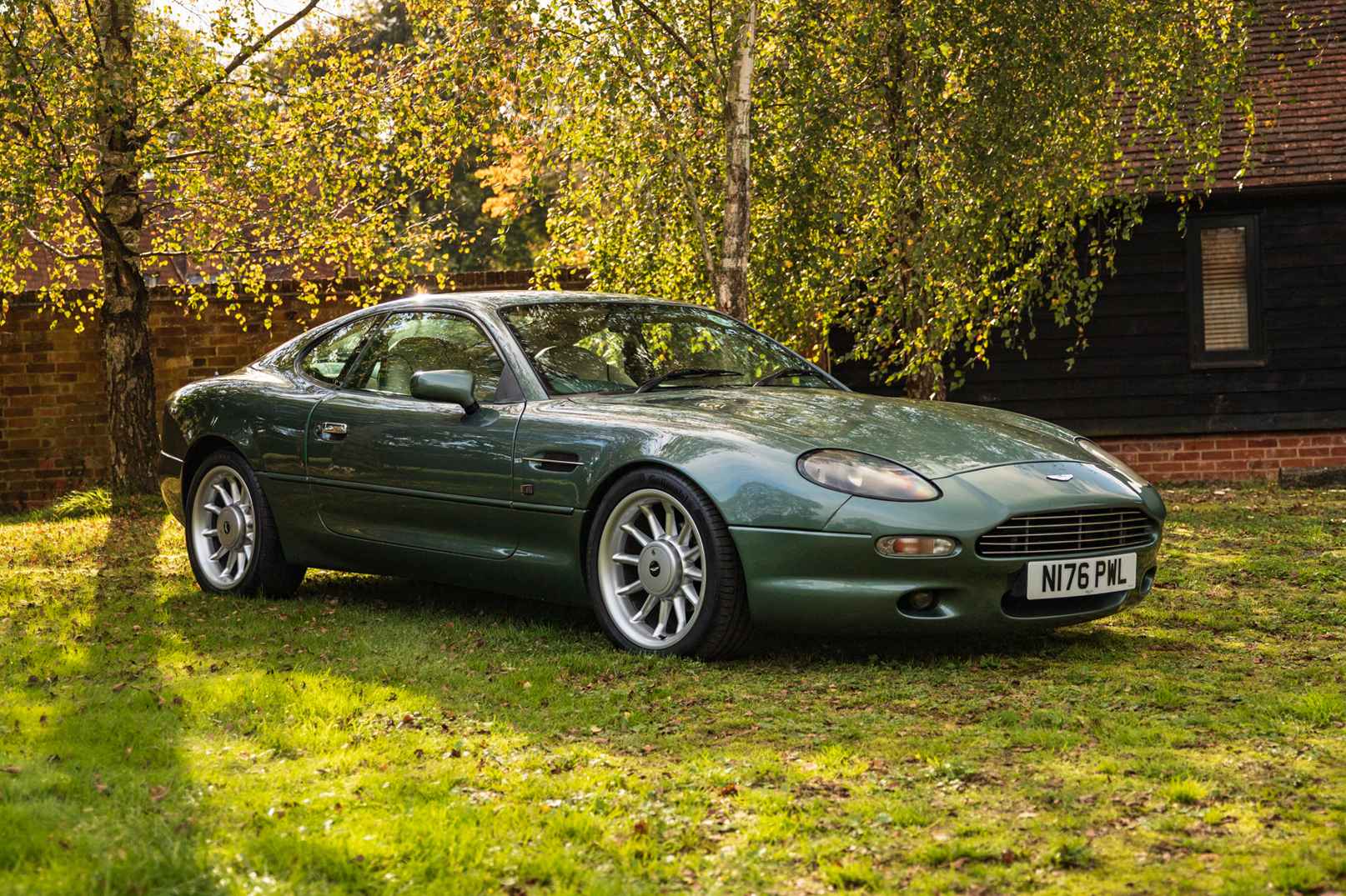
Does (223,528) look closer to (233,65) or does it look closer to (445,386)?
(445,386)

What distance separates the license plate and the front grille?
43 millimetres

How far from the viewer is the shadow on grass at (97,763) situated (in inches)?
102

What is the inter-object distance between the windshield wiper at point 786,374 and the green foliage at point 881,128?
3.21 m

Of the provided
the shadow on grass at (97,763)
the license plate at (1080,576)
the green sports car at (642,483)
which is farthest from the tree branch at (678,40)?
the license plate at (1080,576)

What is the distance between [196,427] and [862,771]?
430cm

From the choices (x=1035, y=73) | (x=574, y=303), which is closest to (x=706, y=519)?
(x=574, y=303)

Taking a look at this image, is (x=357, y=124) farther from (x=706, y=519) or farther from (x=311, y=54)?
(x=706, y=519)

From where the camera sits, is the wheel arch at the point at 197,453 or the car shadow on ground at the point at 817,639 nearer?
the car shadow on ground at the point at 817,639

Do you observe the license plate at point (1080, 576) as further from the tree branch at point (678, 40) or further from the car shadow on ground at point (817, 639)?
the tree branch at point (678, 40)

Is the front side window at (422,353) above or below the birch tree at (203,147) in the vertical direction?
below

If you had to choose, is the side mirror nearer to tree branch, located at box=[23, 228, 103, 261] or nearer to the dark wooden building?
tree branch, located at box=[23, 228, 103, 261]

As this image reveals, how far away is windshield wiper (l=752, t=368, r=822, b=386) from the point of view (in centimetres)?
570

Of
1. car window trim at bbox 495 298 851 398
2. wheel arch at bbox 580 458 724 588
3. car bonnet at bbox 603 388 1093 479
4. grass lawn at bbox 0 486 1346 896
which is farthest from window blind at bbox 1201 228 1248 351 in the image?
wheel arch at bbox 580 458 724 588

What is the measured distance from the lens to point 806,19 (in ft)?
31.1
